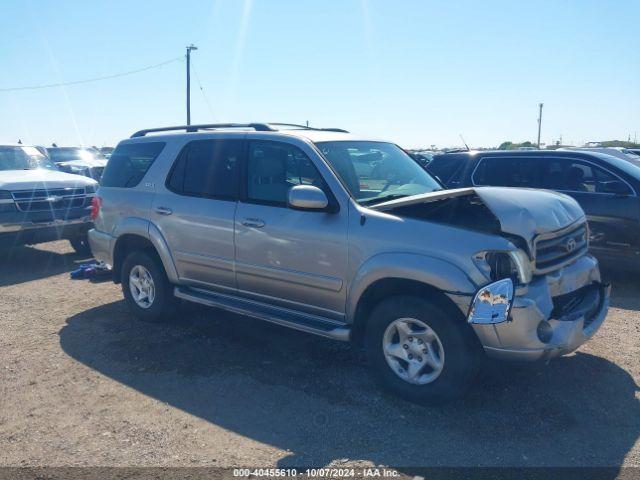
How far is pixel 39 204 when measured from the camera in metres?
8.52

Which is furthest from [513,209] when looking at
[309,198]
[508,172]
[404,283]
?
[508,172]

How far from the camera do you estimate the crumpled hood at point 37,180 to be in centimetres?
835

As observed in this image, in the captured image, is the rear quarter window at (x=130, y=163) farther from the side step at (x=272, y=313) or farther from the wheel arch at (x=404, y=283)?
the wheel arch at (x=404, y=283)

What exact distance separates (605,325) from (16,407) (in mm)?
5309

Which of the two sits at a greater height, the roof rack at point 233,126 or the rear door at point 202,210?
the roof rack at point 233,126

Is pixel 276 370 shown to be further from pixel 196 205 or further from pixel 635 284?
pixel 635 284

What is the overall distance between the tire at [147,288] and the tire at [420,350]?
2484mm

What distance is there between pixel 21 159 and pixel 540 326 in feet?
30.9

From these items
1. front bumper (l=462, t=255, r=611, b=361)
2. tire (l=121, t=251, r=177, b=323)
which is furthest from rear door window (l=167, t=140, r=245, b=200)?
front bumper (l=462, t=255, r=611, b=361)

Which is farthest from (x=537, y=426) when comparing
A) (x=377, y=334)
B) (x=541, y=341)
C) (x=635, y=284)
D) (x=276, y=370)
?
(x=635, y=284)

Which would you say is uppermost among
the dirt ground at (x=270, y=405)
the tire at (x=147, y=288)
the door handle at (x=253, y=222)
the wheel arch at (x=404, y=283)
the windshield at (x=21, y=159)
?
the windshield at (x=21, y=159)

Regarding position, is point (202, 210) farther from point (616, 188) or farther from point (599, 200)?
point (616, 188)

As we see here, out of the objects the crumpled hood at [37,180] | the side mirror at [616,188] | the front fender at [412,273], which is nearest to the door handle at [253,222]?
the front fender at [412,273]

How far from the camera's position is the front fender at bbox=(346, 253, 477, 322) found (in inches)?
141
